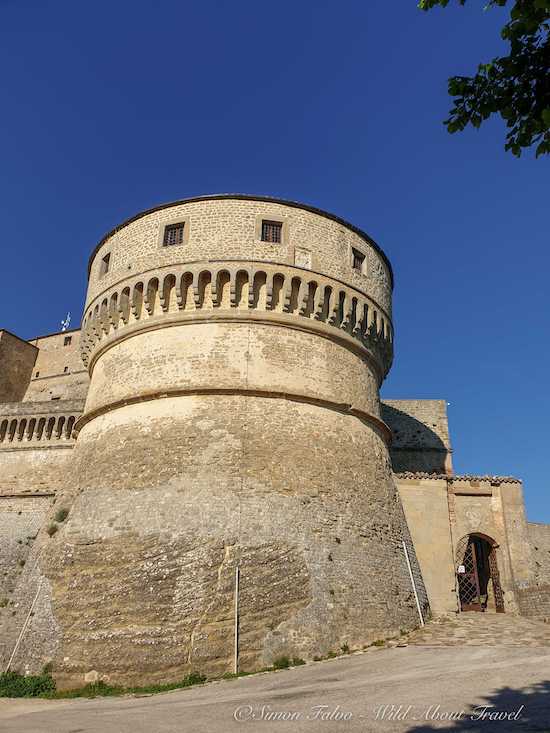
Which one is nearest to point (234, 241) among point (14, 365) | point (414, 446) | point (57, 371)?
point (414, 446)

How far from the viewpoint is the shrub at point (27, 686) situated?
11031 millimetres

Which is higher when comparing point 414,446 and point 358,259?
point 358,259

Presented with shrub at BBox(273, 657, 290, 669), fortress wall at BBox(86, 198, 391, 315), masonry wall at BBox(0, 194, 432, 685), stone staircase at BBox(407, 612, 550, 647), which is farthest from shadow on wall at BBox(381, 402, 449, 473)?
shrub at BBox(273, 657, 290, 669)

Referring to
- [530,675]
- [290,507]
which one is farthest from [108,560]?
[530,675]

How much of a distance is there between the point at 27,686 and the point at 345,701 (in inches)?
258

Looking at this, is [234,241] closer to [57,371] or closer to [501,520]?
[501,520]

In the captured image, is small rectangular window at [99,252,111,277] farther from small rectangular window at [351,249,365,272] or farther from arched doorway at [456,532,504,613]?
arched doorway at [456,532,504,613]

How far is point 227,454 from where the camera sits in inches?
514

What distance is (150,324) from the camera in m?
15.0

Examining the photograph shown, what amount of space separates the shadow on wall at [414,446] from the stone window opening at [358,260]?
894 centimetres

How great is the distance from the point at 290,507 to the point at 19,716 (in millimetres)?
6240

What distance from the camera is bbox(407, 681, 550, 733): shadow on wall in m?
6.50

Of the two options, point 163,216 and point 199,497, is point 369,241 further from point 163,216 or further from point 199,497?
point 199,497

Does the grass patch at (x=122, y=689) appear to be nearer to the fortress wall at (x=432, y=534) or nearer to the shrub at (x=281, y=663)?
the shrub at (x=281, y=663)
